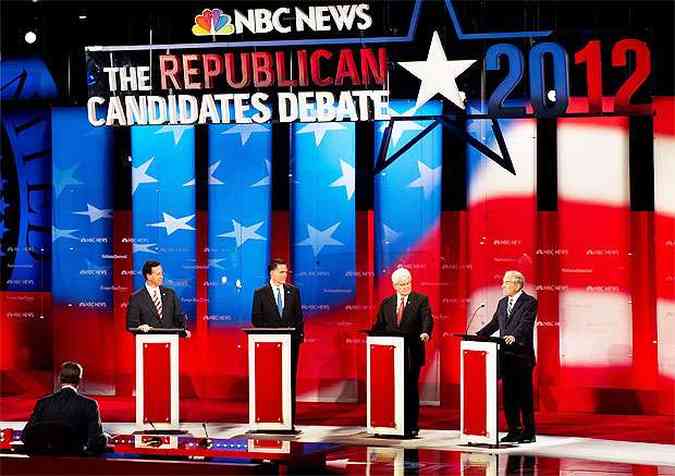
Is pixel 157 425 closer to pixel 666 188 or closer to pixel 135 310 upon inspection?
pixel 135 310

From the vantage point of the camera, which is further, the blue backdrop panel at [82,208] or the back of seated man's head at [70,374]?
the blue backdrop panel at [82,208]

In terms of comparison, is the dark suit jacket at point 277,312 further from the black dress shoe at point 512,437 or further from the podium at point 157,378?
the black dress shoe at point 512,437

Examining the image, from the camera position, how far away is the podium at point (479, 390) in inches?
430

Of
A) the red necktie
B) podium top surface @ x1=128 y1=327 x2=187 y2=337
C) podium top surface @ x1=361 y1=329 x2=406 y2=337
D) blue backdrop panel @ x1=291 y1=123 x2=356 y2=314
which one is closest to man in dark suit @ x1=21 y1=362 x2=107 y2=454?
podium top surface @ x1=128 y1=327 x2=187 y2=337

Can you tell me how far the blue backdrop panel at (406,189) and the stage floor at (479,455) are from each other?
2.46 metres

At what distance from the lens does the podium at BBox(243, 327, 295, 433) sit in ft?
38.5

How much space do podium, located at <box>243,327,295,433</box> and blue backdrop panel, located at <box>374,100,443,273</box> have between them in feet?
8.58

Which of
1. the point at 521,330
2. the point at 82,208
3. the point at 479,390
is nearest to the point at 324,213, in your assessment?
the point at 82,208

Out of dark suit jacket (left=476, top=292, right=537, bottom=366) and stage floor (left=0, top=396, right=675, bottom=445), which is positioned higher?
dark suit jacket (left=476, top=292, right=537, bottom=366)

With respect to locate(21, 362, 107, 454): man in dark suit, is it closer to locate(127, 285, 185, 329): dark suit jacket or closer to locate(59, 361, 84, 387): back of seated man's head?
locate(59, 361, 84, 387): back of seated man's head

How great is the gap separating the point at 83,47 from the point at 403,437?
598 centimetres

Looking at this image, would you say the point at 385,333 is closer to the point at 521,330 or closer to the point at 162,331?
the point at 521,330

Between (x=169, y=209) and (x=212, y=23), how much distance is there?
1982 mm

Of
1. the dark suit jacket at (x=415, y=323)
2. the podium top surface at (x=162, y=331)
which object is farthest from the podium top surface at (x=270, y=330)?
the dark suit jacket at (x=415, y=323)
